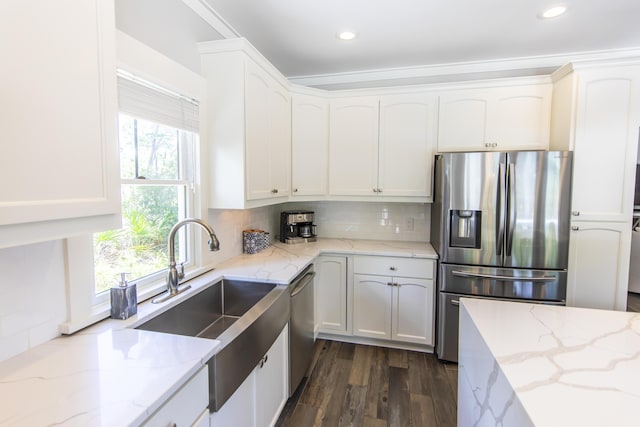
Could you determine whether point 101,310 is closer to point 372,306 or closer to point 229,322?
point 229,322

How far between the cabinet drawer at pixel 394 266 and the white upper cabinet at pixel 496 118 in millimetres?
1018

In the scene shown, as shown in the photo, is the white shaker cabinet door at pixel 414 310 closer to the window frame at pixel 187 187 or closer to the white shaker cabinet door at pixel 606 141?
the white shaker cabinet door at pixel 606 141

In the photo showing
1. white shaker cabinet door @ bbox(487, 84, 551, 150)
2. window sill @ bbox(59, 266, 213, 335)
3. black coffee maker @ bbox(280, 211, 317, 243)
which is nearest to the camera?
window sill @ bbox(59, 266, 213, 335)

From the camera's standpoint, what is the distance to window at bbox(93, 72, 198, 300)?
1436 millimetres

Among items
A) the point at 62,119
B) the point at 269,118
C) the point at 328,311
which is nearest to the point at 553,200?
the point at 328,311

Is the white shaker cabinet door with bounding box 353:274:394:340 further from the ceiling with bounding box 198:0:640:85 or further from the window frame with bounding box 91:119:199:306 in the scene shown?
the ceiling with bounding box 198:0:640:85

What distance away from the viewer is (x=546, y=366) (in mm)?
966

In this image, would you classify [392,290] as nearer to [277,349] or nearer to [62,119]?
[277,349]

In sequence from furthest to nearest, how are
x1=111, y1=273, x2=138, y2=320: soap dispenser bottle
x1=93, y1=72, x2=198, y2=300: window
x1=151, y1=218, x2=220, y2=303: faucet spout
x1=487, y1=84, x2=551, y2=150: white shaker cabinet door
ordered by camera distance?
x1=487, y1=84, x2=551, y2=150: white shaker cabinet door
x1=151, y1=218, x2=220, y2=303: faucet spout
x1=93, y1=72, x2=198, y2=300: window
x1=111, y1=273, x2=138, y2=320: soap dispenser bottle

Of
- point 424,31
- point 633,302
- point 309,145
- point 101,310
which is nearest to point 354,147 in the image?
point 309,145

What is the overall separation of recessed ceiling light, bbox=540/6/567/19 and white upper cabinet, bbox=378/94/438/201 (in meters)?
0.88

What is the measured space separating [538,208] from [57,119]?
2703mm

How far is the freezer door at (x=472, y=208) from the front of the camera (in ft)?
7.64

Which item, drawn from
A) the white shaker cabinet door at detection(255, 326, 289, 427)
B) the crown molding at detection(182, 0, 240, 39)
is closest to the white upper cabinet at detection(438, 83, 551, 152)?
the crown molding at detection(182, 0, 240, 39)
